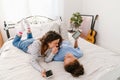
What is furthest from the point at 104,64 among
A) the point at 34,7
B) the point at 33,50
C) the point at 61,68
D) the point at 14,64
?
the point at 34,7

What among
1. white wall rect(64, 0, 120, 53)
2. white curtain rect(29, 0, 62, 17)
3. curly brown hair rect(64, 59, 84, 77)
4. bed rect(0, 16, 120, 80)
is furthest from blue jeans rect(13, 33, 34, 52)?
white wall rect(64, 0, 120, 53)

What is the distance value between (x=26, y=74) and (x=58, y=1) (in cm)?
211

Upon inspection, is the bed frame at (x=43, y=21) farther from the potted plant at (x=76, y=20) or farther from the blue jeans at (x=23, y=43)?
the blue jeans at (x=23, y=43)

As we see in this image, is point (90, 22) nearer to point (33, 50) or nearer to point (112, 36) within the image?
point (112, 36)

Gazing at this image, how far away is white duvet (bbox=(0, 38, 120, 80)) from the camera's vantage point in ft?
4.98

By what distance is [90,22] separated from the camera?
3.38m

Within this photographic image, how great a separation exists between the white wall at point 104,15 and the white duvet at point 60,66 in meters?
1.14

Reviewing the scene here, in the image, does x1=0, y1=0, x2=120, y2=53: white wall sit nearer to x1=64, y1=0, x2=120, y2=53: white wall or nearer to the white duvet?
x1=64, y1=0, x2=120, y2=53: white wall

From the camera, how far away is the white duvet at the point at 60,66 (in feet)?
4.98

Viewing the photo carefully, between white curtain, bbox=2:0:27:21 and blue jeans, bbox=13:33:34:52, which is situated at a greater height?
white curtain, bbox=2:0:27:21

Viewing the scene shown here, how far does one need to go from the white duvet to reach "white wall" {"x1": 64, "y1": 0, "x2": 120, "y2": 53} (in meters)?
1.14

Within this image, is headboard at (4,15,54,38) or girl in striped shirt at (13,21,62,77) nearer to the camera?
girl in striped shirt at (13,21,62,77)

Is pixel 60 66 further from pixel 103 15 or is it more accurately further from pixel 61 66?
Result: pixel 103 15

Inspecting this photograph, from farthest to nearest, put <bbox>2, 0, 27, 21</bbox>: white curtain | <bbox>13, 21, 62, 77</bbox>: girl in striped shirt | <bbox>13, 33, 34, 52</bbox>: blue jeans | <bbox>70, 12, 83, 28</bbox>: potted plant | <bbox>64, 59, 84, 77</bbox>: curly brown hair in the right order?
<bbox>70, 12, 83, 28</bbox>: potted plant → <bbox>2, 0, 27, 21</bbox>: white curtain → <bbox>13, 33, 34, 52</bbox>: blue jeans → <bbox>13, 21, 62, 77</bbox>: girl in striped shirt → <bbox>64, 59, 84, 77</bbox>: curly brown hair
